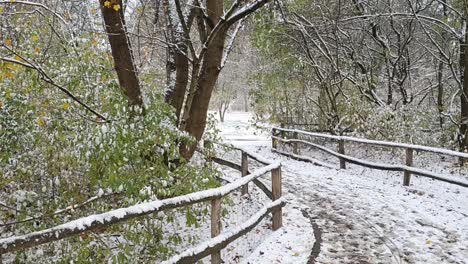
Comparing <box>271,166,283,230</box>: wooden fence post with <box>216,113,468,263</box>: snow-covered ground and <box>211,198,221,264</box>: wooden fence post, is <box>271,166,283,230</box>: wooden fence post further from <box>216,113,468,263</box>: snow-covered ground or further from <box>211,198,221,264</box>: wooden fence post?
<box>211,198,221,264</box>: wooden fence post

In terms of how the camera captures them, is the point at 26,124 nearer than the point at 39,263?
No

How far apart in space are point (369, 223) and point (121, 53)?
510cm

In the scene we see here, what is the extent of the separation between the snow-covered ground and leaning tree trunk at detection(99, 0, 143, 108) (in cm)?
303

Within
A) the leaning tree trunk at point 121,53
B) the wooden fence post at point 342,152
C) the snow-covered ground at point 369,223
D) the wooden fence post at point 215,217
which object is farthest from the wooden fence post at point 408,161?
the leaning tree trunk at point 121,53

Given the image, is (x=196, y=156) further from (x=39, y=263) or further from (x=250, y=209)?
(x=39, y=263)

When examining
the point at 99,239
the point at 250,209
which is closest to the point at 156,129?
the point at 99,239

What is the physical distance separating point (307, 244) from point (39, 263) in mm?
3720

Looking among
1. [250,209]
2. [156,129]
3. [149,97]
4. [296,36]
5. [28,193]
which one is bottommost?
[250,209]

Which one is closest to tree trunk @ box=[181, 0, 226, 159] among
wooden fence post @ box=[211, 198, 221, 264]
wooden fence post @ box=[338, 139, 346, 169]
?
wooden fence post @ box=[211, 198, 221, 264]

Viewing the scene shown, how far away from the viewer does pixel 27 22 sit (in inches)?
268

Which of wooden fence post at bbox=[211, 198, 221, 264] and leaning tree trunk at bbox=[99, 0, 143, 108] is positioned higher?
leaning tree trunk at bbox=[99, 0, 143, 108]

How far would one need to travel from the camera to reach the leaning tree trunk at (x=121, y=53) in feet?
19.9

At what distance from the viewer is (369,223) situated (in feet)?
23.5

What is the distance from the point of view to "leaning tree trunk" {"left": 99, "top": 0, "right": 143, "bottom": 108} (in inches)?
239
